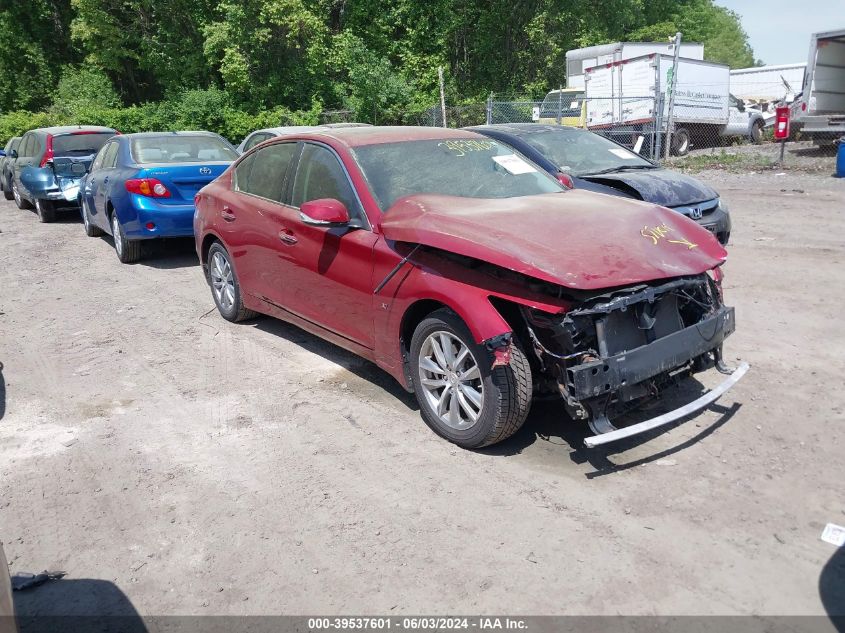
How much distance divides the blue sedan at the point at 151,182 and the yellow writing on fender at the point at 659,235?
6.25 m

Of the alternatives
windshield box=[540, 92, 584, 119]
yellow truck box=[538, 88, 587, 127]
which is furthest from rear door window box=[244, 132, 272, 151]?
windshield box=[540, 92, 584, 119]

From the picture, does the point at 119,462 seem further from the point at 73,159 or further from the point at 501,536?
the point at 73,159

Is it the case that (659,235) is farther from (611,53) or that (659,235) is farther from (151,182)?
(611,53)

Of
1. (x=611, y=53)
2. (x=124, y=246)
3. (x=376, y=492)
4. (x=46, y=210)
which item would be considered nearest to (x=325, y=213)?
(x=376, y=492)

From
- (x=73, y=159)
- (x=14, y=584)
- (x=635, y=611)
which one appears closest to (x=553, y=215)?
(x=635, y=611)

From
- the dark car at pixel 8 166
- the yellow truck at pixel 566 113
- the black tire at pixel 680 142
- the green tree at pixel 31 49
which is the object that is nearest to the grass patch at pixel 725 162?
the black tire at pixel 680 142

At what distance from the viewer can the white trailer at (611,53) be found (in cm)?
2362

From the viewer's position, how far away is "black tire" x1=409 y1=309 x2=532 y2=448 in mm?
3848

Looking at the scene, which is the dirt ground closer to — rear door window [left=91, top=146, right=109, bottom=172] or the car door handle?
the car door handle

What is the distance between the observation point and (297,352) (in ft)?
19.7

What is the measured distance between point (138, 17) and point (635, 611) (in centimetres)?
3397

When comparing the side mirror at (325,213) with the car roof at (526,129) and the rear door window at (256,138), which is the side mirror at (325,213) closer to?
the car roof at (526,129)

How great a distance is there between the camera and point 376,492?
150 inches

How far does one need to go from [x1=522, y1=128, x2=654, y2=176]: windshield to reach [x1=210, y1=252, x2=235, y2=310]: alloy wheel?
3934mm
